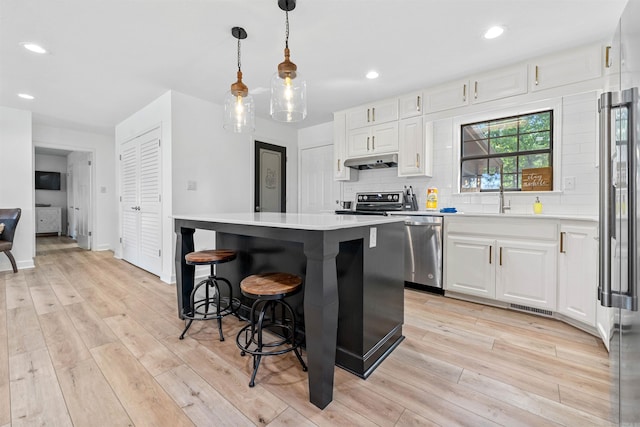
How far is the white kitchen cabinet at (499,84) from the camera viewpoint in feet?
8.96

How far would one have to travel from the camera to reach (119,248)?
497cm

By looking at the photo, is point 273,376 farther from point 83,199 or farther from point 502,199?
point 83,199

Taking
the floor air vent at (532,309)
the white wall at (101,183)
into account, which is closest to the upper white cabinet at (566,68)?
the floor air vent at (532,309)

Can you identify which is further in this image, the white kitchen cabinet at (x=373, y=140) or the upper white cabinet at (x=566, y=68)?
the white kitchen cabinet at (x=373, y=140)

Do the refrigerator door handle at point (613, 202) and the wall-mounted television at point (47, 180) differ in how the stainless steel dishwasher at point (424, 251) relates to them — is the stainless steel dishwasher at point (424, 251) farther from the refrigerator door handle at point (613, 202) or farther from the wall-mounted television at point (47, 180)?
the wall-mounted television at point (47, 180)

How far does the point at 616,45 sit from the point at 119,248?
6.26 m

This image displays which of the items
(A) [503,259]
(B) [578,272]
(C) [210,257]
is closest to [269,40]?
(C) [210,257]

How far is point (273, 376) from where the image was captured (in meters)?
1.61

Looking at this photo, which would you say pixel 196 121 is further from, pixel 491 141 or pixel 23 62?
pixel 491 141

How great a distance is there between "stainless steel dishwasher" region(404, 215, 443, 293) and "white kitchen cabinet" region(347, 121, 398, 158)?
108cm

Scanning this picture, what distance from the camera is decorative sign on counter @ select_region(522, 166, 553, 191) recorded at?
9.23 ft

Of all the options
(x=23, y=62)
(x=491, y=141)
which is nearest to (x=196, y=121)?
(x=23, y=62)

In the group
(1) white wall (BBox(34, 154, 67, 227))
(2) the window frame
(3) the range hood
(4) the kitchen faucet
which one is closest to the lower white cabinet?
(4) the kitchen faucet

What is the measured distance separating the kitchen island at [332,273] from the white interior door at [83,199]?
518cm
